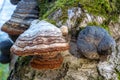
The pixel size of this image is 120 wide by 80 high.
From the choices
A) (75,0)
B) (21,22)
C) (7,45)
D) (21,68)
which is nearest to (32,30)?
(21,68)

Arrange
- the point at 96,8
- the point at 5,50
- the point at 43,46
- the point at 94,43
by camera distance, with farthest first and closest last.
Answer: the point at 5,50 → the point at 96,8 → the point at 94,43 → the point at 43,46

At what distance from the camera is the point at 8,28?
75.0 inches

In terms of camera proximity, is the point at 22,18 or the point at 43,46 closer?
the point at 43,46

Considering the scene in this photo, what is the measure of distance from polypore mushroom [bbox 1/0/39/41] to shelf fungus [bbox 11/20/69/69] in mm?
503

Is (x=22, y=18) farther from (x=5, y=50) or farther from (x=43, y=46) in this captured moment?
(x=43, y=46)

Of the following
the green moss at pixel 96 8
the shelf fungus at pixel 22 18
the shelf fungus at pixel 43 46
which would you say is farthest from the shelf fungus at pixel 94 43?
the shelf fungus at pixel 22 18

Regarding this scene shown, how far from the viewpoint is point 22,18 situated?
1.93 m

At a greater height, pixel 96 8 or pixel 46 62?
pixel 96 8

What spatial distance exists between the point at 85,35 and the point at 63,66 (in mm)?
221

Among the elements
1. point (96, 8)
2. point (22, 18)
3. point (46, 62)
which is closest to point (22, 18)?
point (22, 18)

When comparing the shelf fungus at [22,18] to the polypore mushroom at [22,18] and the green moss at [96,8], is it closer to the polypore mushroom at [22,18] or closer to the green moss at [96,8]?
the polypore mushroom at [22,18]

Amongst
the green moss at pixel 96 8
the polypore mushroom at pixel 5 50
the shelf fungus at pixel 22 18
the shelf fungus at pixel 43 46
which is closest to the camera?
the shelf fungus at pixel 43 46

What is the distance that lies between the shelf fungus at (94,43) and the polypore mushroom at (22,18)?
587 millimetres

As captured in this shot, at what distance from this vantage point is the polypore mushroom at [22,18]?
6.17 ft
